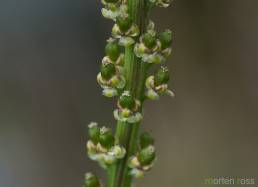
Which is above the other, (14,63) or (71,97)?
(14,63)

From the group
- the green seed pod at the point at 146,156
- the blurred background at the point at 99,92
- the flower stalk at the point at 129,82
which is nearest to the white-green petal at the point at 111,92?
the flower stalk at the point at 129,82

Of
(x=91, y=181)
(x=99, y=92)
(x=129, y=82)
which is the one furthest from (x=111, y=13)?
(x=99, y=92)

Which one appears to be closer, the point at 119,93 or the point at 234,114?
the point at 119,93

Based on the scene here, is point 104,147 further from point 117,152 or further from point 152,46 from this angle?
point 152,46

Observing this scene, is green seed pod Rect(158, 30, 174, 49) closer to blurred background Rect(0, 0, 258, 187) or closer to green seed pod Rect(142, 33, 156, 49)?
green seed pod Rect(142, 33, 156, 49)

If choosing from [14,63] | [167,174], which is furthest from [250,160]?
[14,63]

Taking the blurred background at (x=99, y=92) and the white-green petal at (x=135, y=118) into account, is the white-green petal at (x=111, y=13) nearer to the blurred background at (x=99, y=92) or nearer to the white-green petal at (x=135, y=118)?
the white-green petal at (x=135, y=118)

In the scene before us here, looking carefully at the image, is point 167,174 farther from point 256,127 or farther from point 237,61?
point 237,61
